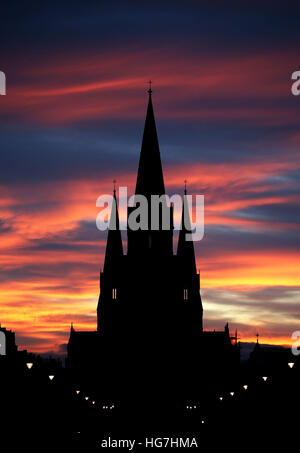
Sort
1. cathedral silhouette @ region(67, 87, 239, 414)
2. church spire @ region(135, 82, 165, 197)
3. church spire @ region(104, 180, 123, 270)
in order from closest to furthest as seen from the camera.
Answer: church spire @ region(135, 82, 165, 197)
church spire @ region(104, 180, 123, 270)
cathedral silhouette @ region(67, 87, 239, 414)

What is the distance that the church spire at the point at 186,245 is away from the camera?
161500mm

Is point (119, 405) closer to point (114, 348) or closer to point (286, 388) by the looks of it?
point (114, 348)

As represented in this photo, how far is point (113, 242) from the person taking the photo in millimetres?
163250

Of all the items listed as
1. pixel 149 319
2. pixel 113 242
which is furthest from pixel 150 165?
pixel 149 319

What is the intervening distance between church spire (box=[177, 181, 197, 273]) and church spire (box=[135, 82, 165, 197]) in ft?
14.2

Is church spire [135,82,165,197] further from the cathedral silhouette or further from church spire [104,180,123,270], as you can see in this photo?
church spire [104,180,123,270]

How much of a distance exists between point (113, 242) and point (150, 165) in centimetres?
1143

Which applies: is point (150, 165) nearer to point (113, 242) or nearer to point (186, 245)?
point (113, 242)

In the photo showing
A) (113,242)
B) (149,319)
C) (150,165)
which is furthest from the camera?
(149,319)

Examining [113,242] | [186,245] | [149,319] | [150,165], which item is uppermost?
[150,165]

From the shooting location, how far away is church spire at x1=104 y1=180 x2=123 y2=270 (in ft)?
530

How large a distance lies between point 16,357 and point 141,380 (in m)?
60.9

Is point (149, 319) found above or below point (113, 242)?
below

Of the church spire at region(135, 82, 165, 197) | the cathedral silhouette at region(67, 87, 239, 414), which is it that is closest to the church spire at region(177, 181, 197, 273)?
the cathedral silhouette at region(67, 87, 239, 414)
